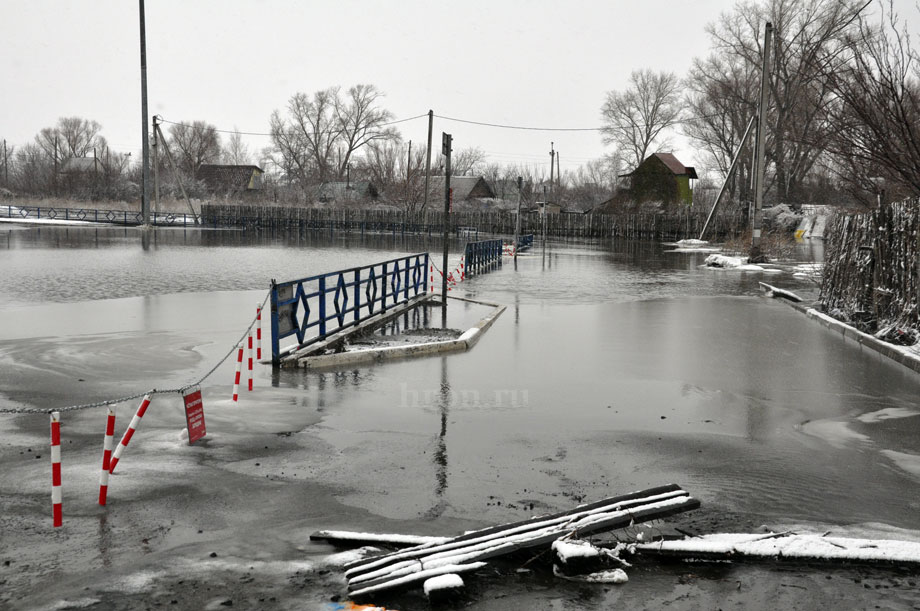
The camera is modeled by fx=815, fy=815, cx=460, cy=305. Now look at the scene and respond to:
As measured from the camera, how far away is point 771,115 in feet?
210

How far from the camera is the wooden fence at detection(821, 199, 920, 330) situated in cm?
1309

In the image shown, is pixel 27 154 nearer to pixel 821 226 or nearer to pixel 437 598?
pixel 821 226

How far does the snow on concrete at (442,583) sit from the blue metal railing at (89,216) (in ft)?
223

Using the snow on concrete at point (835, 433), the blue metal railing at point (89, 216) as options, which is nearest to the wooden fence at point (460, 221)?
the blue metal railing at point (89, 216)

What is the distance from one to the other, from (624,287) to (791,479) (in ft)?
60.4

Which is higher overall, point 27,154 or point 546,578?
point 27,154

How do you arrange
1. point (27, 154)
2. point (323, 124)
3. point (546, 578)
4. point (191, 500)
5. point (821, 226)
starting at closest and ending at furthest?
1. point (546, 578)
2. point (191, 500)
3. point (821, 226)
4. point (323, 124)
5. point (27, 154)

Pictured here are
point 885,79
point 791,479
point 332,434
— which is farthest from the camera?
point 885,79

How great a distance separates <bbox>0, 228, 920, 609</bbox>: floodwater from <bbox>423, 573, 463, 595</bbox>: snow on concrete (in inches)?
5.4

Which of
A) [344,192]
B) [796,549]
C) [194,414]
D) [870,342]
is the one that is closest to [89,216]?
[344,192]

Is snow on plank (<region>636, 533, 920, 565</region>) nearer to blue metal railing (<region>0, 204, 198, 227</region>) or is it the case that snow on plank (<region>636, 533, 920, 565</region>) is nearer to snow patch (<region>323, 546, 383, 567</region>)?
snow patch (<region>323, 546, 383, 567</region>)

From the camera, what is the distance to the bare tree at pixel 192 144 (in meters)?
119

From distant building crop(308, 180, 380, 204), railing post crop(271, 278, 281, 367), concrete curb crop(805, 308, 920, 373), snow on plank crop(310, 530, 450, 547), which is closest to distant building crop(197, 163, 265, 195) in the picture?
distant building crop(308, 180, 380, 204)

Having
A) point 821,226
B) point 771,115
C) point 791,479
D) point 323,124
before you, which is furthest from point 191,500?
point 323,124
